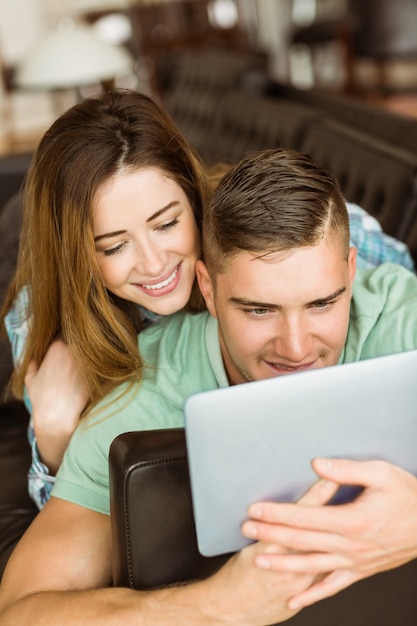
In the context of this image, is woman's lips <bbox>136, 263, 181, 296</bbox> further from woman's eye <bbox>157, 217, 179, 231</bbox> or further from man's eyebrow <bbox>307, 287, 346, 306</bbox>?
man's eyebrow <bbox>307, 287, 346, 306</bbox>

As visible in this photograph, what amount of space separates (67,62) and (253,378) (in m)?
2.66

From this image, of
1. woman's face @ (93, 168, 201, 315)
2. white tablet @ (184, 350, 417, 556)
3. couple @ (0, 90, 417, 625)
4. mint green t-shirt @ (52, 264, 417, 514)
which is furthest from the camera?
woman's face @ (93, 168, 201, 315)

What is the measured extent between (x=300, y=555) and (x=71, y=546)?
44 centimetres

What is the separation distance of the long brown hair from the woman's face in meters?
0.03

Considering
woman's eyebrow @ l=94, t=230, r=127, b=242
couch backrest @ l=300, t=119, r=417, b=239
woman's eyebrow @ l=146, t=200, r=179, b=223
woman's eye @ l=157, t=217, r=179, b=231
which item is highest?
woman's eyebrow @ l=146, t=200, r=179, b=223

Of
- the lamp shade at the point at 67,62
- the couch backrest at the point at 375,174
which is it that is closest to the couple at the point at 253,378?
the couch backrest at the point at 375,174

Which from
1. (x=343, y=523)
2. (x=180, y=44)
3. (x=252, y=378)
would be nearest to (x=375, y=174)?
(x=252, y=378)

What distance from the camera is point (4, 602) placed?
1348 millimetres

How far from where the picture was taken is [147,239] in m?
1.72

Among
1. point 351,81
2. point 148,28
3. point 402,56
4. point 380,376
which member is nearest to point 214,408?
point 380,376

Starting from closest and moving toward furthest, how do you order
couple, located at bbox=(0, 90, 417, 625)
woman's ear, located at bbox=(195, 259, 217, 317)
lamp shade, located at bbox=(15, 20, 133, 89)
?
couple, located at bbox=(0, 90, 417, 625), woman's ear, located at bbox=(195, 259, 217, 317), lamp shade, located at bbox=(15, 20, 133, 89)

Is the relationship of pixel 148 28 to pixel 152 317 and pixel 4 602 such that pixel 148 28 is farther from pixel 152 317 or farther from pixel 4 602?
pixel 4 602

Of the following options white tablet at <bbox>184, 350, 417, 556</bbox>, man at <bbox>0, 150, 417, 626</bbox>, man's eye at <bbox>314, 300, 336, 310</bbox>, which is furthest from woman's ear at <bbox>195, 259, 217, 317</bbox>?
white tablet at <bbox>184, 350, 417, 556</bbox>

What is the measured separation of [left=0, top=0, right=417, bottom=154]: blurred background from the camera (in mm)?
3865
